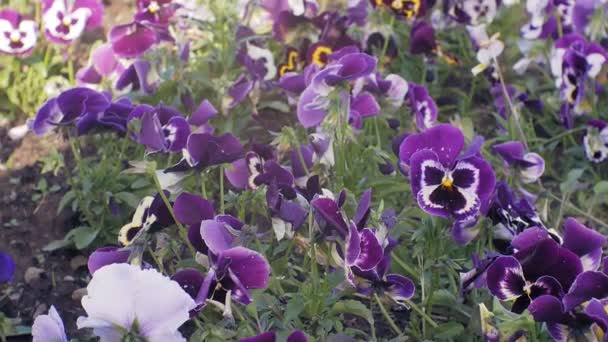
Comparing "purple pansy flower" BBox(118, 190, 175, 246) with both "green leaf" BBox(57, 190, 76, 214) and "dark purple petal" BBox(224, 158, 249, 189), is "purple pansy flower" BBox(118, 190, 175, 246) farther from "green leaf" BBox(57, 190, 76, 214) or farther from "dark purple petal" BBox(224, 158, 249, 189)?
"green leaf" BBox(57, 190, 76, 214)

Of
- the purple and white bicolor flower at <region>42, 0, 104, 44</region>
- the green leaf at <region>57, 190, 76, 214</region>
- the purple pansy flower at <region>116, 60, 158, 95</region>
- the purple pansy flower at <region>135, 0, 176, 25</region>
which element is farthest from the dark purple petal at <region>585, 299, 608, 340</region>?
the purple and white bicolor flower at <region>42, 0, 104, 44</region>

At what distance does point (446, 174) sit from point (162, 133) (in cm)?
65

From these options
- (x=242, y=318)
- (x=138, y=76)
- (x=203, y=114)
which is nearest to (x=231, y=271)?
(x=242, y=318)

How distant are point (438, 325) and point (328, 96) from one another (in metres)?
0.57

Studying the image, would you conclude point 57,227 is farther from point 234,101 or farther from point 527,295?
point 527,295

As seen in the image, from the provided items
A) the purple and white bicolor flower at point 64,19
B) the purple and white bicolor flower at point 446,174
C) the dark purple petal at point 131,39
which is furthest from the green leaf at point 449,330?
the purple and white bicolor flower at point 64,19

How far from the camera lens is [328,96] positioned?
2086mm

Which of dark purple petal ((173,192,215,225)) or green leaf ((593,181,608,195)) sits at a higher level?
dark purple petal ((173,192,215,225))

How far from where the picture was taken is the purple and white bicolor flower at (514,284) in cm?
174

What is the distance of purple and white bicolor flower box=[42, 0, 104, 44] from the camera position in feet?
9.97

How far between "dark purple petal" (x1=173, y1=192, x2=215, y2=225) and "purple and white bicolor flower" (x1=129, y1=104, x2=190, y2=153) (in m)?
0.31

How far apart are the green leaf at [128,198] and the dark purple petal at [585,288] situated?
122 cm

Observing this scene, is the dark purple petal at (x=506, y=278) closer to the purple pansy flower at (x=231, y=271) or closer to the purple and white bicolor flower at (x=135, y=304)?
the purple pansy flower at (x=231, y=271)

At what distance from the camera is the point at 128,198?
A: 2506mm
